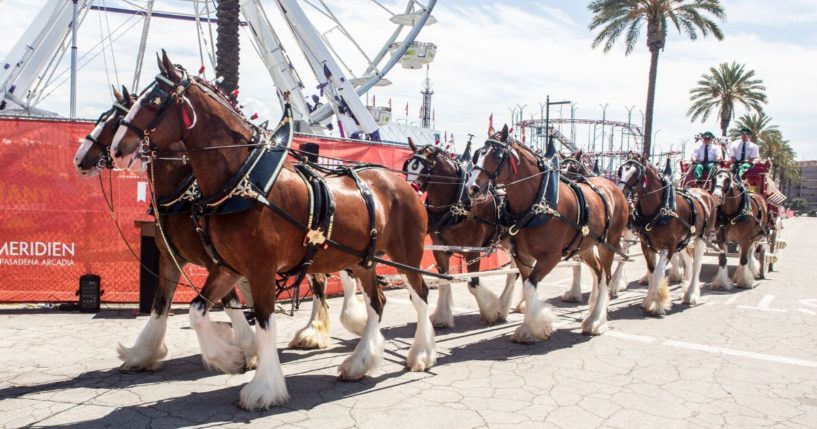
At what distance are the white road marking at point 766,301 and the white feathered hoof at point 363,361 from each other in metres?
6.97

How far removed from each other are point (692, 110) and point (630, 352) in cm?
3708

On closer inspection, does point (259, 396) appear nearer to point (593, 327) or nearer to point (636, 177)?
point (593, 327)

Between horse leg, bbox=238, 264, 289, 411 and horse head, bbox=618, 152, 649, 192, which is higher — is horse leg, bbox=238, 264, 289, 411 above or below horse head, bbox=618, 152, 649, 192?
below

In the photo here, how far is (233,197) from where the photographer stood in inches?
170

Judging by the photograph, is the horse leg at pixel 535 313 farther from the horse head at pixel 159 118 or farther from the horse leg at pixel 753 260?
the horse leg at pixel 753 260

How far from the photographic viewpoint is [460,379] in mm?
5297

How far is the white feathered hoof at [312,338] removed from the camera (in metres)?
6.32

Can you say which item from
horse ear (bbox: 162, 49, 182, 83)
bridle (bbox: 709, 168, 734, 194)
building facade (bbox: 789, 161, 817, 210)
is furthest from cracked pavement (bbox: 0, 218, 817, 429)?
building facade (bbox: 789, 161, 817, 210)

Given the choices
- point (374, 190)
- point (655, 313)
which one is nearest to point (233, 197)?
point (374, 190)

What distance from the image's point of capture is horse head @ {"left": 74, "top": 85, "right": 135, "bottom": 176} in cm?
425

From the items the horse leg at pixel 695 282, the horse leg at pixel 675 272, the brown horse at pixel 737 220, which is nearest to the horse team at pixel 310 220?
the horse leg at pixel 695 282

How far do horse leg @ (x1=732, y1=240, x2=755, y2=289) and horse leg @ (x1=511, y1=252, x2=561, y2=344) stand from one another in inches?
257

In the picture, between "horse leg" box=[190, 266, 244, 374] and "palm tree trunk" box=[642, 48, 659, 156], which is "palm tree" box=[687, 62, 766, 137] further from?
"horse leg" box=[190, 266, 244, 374]

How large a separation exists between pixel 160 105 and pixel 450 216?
160 inches
